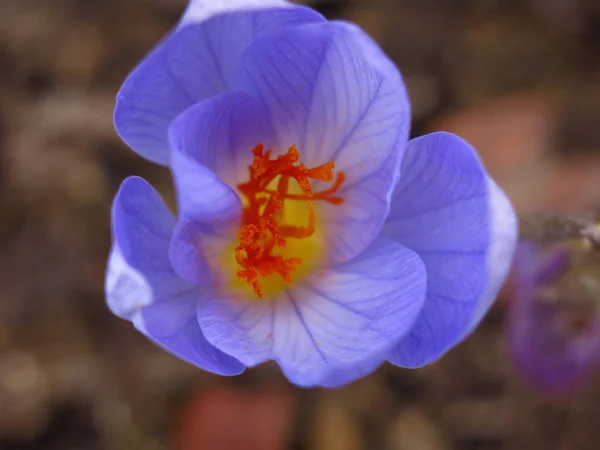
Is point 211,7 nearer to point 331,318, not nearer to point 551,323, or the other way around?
point 331,318

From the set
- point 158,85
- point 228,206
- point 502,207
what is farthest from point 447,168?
point 158,85

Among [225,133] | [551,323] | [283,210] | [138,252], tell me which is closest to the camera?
[138,252]

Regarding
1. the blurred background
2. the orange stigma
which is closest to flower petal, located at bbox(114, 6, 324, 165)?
the orange stigma

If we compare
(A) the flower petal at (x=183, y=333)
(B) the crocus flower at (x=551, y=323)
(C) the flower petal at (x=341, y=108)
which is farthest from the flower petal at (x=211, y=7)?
(B) the crocus flower at (x=551, y=323)

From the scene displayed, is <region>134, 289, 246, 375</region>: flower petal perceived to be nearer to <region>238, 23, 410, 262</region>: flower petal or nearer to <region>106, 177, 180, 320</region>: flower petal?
<region>106, 177, 180, 320</region>: flower petal

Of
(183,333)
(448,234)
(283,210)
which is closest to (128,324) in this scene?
(283,210)

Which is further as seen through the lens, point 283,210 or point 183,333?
point 283,210

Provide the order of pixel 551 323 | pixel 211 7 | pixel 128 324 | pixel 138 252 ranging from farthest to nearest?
pixel 128 324 → pixel 551 323 → pixel 138 252 → pixel 211 7
